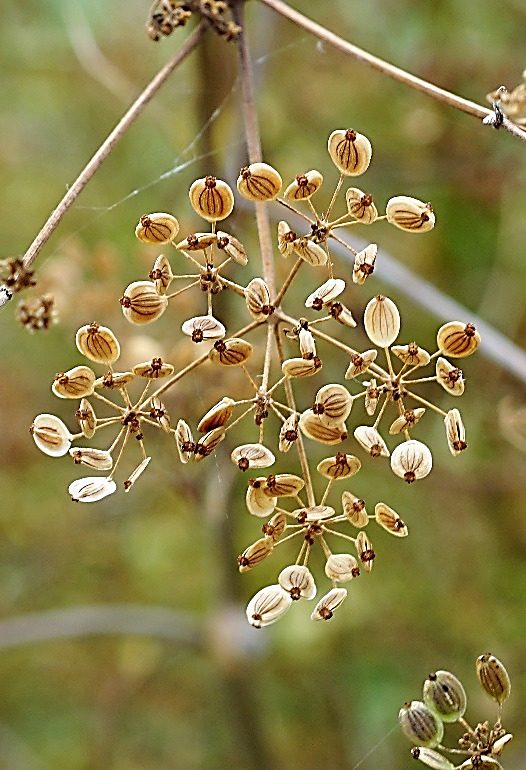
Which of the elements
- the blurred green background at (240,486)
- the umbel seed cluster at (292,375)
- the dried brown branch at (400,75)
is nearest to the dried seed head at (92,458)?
the umbel seed cluster at (292,375)

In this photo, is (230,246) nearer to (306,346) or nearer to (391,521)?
(306,346)

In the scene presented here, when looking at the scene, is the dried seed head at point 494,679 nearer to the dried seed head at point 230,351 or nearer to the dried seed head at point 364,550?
the dried seed head at point 364,550

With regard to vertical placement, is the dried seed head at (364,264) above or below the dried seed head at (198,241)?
below

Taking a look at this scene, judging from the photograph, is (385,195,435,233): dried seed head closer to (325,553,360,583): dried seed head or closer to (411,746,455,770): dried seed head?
(325,553,360,583): dried seed head

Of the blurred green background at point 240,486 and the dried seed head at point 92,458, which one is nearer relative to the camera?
the dried seed head at point 92,458

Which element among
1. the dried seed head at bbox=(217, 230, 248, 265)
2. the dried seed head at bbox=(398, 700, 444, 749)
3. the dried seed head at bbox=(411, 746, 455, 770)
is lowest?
the dried seed head at bbox=(411, 746, 455, 770)

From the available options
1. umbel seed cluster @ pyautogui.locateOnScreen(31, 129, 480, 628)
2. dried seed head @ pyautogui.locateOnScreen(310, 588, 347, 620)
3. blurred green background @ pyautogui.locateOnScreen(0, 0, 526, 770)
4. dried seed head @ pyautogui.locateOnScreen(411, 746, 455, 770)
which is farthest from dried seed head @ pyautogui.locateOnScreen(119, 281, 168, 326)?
blurred green background @ pyautogui.locateOnScreen(0, 0, 526, 770)

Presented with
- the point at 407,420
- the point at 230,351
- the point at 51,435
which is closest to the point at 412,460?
the point at 407,420
